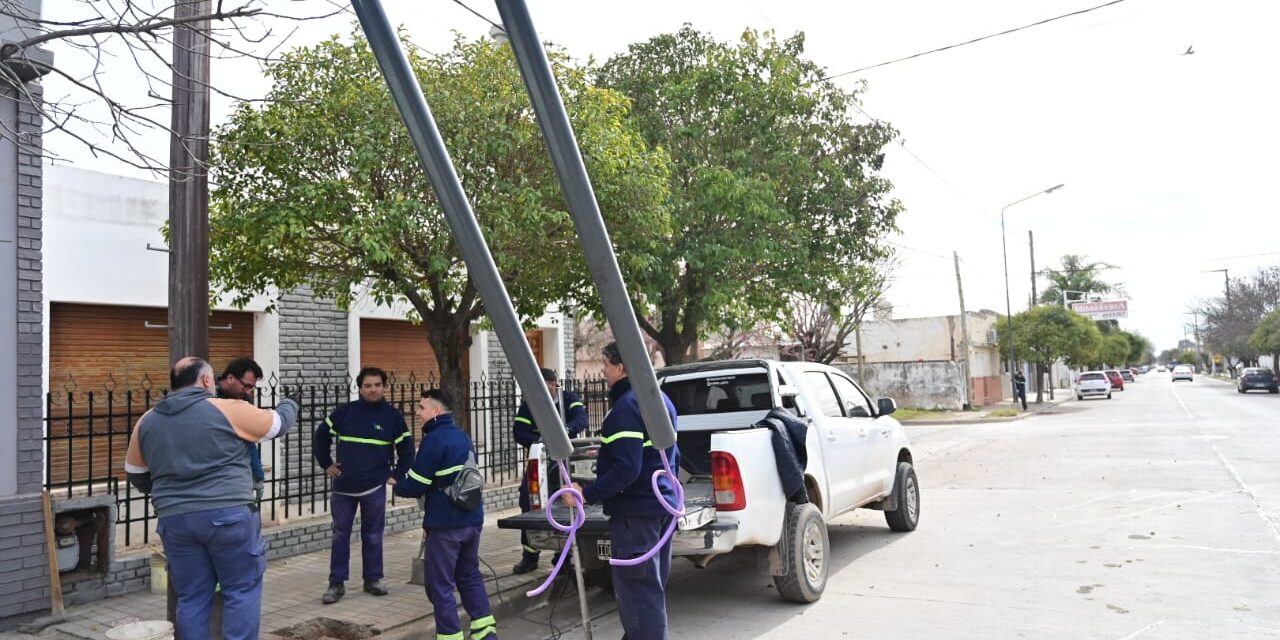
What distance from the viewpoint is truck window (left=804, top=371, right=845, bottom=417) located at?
23.9 feet

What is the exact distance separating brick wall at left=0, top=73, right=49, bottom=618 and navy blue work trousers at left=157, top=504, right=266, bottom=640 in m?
2.38

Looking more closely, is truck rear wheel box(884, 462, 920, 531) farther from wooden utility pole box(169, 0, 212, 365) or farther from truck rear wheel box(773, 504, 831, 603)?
wooden utility pole box(169, 0, 212, 365)

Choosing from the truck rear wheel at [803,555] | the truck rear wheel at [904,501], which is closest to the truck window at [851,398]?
the truck rear wheel at [904,501]

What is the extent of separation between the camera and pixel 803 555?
6062 mm

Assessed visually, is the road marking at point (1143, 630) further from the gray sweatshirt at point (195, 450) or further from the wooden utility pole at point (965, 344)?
the wooden utility pole at point (965, 344)

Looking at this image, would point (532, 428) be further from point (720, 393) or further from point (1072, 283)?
point (1072, 283)

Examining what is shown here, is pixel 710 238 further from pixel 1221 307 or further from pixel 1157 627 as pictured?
pixel 1221 307

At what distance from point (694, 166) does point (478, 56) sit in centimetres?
458

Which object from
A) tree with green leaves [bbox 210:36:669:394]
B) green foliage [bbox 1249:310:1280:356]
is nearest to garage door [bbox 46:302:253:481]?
tree with green leaves [bbox 210:36:669:394]

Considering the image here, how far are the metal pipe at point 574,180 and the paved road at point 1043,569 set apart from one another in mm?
3371

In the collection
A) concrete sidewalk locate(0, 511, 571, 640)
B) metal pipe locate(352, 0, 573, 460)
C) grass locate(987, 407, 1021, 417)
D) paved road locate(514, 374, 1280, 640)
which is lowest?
grass locate(987, 407, 1021, 417)

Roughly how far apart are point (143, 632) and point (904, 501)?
682cm

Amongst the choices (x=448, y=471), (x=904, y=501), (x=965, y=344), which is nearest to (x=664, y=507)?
(x=448, y=471)

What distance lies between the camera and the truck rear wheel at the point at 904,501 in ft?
28.3
